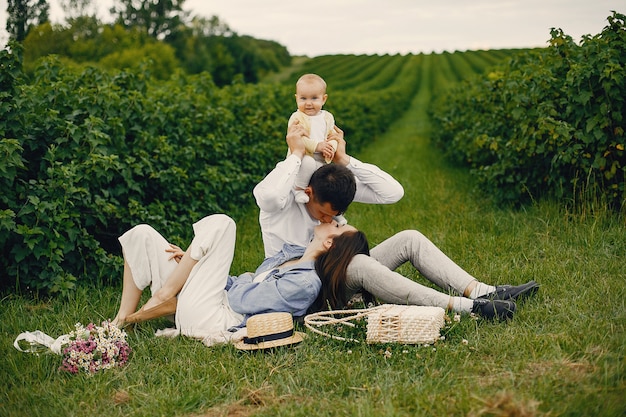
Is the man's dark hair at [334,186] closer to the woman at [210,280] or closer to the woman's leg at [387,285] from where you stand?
the woman at [210,280]

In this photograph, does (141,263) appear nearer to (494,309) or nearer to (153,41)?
(494,309)

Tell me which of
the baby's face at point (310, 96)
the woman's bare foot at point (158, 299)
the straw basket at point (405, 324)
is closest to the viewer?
the straw basket at point (405, 324)

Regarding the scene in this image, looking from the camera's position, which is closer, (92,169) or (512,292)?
(512,292)

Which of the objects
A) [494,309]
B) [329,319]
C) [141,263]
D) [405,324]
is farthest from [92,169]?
[494,309]

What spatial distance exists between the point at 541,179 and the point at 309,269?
3.86 m

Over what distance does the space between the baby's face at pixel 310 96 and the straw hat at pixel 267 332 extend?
1.62 meters

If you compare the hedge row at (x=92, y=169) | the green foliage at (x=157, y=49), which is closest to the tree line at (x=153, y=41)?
the green foliage at (x=157, y=49)

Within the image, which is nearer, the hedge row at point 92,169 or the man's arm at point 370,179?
the man's arm at point 370,179

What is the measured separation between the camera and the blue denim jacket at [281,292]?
4.15 metres

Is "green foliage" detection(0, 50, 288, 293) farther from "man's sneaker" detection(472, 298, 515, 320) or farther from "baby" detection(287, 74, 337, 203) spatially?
"man's sneaker" detection(472, 298, 515, 320)

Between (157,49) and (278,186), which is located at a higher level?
(157,49)

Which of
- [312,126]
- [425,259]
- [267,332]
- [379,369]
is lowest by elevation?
[379,369]

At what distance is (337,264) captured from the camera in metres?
4.20

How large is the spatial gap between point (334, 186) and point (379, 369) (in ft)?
4.11
